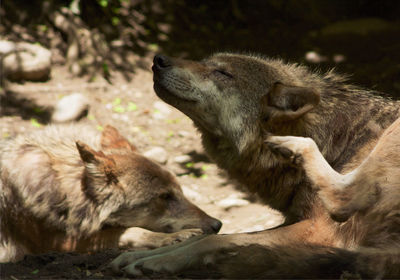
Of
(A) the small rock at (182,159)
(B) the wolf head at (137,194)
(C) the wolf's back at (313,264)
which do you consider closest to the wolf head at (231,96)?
(B) the wolf head at (137,194)

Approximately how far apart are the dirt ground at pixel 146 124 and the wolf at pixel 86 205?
96 cm

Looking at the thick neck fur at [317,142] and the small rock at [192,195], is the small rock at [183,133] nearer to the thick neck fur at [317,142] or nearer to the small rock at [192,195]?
the small rock at [192,195]

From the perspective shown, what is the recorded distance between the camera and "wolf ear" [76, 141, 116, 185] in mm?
5176

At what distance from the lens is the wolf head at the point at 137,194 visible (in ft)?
Result: 17.4

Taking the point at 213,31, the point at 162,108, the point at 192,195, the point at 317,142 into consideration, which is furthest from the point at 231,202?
the point at 213,31

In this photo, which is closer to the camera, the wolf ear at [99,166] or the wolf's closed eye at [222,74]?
the wolf's closed eye at [222,74]

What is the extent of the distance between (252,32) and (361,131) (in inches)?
282

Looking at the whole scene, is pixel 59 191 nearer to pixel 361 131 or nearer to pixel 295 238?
pixel 295 238

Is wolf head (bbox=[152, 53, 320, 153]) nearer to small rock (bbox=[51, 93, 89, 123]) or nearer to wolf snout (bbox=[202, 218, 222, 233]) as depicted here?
wolf snout (bbox=[202, 218, 222, 233])

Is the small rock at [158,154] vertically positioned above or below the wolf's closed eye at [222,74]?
below

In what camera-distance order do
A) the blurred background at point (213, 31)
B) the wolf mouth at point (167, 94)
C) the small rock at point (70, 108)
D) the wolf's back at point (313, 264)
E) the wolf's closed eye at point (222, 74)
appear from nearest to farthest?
the wolf's back at point (313, 264) < the wolf mouth at point (167, 94) < the wolf's closed eye at point (222, 74) < the small rock at point (70, 108) < the blurred background at point (213, 31)

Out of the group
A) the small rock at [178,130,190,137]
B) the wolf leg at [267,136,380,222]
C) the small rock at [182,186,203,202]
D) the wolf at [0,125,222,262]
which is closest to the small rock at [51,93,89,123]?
the small rock at [178,130,190,137]

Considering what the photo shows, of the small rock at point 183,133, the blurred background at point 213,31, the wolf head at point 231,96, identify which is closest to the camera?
the wolf head at point 231,96

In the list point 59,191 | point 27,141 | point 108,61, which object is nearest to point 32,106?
point 108,61
